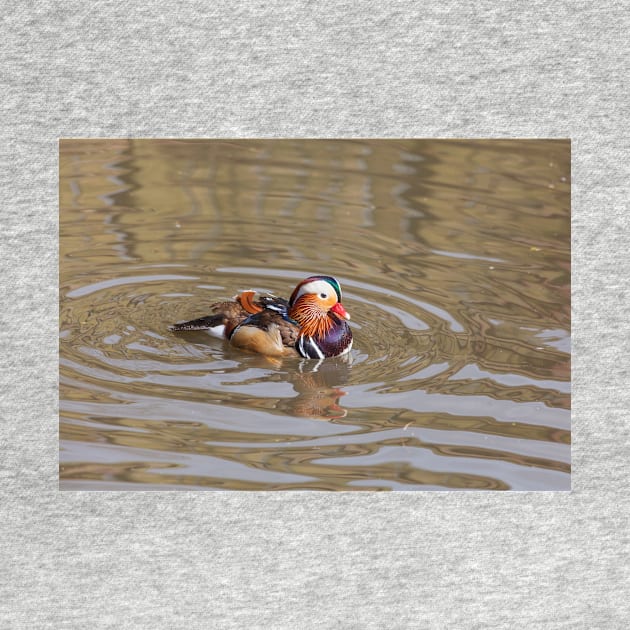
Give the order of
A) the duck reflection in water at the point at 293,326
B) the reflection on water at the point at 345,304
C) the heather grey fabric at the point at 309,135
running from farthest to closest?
the duck reflection in water at the point at 293,326, the reflection on water at the point at 345,304, the heather grey fabric at the point at 309,135

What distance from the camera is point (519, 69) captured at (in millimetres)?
4941

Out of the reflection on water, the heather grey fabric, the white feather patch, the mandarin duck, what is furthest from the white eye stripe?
the heather grey fabric

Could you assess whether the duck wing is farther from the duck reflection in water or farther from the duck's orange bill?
the duck's orange bill

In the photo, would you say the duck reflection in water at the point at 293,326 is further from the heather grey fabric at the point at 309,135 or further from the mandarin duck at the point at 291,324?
the heather grey fabric at the point at 309,135

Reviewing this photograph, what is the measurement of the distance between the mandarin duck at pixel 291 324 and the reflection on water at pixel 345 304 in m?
0.07

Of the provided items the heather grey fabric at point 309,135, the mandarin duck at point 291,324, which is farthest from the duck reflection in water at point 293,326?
the heather grey fabric at point 309,135

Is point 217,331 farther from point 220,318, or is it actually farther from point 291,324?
point 291,324

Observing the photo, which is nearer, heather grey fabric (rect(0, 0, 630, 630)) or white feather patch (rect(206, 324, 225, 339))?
heather grey fabric (rect(0, 0, 630, 630))

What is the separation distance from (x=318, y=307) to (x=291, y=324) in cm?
14

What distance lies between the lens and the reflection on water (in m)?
5.12

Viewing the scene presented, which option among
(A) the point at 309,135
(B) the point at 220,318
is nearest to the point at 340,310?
(B) the point at 220,318

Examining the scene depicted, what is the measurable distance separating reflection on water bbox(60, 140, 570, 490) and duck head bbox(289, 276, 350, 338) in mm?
135

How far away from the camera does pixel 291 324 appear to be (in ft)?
21.0

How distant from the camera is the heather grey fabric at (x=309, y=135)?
4.91m
